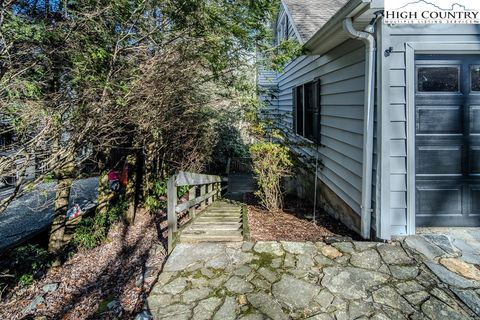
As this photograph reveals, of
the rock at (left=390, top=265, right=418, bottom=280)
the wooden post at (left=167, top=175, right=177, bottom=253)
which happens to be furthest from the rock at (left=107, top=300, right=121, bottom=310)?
the rock at (left=390, top=265, right=418, bottom=280)

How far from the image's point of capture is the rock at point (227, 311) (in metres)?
2.64

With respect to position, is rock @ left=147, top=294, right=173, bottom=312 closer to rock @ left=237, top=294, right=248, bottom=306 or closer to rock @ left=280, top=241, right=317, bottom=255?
rock @ left=237, top=294, right=248, bottom=306

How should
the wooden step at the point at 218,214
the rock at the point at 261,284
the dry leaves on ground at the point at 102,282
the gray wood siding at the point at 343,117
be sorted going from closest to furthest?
the rock at the point at 261,284
the dry leaves on ground at the point at 102,282
the gray wood siding at the point at 343,117
the wooden step at the point at 218,214

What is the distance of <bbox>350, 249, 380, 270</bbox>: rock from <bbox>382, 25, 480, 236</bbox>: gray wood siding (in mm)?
538

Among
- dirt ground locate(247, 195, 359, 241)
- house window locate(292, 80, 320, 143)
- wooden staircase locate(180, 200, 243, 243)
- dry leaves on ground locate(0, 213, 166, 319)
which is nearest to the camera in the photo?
dry leaves on ground locate(0, 213, 166, 319)

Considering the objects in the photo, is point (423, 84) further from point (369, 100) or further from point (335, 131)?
point (335, 131)

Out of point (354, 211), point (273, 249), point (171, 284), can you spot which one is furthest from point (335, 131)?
point (171, 284)

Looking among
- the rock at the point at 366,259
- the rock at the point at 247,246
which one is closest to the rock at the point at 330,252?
the rock at the point at 366,259

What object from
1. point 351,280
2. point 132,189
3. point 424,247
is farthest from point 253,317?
point 132,189

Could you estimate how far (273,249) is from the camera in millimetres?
3670

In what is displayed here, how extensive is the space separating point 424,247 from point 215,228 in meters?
2.57

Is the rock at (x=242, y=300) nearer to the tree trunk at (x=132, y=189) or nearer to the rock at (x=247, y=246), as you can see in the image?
the rock at (x=247, y=246)

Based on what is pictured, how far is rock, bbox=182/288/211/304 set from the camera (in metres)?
2.88

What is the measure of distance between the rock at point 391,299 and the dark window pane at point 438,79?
7.77 ft
